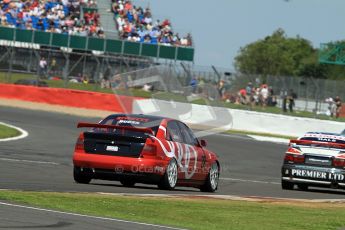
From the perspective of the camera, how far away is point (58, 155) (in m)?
23.8

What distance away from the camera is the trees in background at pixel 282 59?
285ft

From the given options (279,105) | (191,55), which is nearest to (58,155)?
(279,105)

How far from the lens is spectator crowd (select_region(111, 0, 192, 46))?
5497 centimetres

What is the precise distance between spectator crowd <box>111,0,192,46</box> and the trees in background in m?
23.0

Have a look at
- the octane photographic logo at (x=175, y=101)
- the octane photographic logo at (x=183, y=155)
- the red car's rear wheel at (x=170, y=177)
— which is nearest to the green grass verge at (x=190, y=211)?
the red car's rear wheel at (x=170, y=177)

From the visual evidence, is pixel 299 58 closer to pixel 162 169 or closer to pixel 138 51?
pixel 138 51

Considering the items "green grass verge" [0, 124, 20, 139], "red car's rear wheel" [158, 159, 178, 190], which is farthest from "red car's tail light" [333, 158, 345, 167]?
"green grass verge" [0, 124, 20, 139]

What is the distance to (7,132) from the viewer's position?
92.9 feet

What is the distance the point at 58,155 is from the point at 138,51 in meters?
30.1

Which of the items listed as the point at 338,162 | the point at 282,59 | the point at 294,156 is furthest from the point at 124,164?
the point at 282,59

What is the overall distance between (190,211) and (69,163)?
975 cm

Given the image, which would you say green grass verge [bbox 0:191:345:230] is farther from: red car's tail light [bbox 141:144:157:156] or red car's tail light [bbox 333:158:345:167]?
red car's tail light [bbox 333:158:345:167]

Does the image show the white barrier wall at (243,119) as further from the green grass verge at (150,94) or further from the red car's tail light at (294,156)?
the red car's tail light at (294,156)

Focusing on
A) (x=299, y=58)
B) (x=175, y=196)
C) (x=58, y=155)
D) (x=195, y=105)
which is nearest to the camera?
(x=175, y=196)
